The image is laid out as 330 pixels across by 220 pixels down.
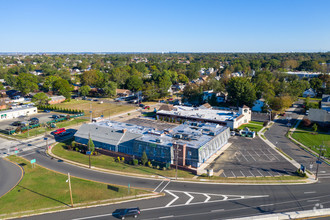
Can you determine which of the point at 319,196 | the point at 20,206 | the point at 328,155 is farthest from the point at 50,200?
the point at 328,155

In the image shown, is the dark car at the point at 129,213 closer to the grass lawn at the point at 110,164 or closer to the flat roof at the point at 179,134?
the grass lawn at the point at 110,164

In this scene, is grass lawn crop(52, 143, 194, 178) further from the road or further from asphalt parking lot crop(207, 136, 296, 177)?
asphalt parking lot crop(207, 136, 296, 177)

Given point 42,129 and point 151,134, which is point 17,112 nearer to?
point 42,129

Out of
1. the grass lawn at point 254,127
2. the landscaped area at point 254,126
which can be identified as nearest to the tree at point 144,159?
the landscaped area at point 254,126

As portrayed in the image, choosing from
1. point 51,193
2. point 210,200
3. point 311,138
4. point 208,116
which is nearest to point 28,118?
point 51,193

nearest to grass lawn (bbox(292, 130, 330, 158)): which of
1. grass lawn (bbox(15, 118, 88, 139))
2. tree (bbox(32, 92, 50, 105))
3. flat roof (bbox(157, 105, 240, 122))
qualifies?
flat roof (bbox(157, 105, 240, 122))

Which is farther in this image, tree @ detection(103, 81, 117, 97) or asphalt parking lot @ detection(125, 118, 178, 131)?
tree @ detection(103, 81, 117, 97)

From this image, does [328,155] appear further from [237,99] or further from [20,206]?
[20,206]
